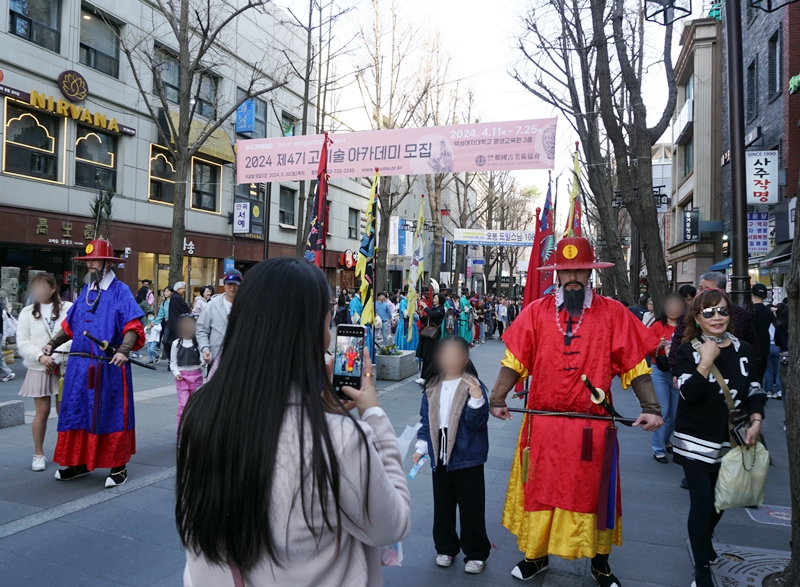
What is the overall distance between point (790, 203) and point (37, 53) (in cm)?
2025

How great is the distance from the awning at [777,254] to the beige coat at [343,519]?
15814mm

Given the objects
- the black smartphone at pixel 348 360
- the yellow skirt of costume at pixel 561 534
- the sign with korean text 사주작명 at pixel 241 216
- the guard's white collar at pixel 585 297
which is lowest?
the yellow skirt of costume at pixel 561 534

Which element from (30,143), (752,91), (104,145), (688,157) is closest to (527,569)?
(30,143)

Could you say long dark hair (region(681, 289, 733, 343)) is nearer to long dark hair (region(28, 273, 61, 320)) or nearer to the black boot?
the black boot

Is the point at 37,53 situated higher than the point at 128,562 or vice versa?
the point at 37,53

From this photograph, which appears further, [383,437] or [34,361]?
[34,361]

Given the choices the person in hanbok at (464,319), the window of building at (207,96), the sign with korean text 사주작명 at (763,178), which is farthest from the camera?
the window of building at (207,96)

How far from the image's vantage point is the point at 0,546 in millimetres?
4004

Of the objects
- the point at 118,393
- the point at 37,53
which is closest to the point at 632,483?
the point at 118,393

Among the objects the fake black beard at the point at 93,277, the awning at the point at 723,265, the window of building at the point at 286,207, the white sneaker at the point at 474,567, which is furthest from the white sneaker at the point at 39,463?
the window of building at the point at 286,207

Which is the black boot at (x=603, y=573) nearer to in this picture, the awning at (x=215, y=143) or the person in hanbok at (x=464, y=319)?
the person in hanbok at (x=464, y=319)

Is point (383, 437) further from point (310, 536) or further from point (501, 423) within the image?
point (501, 423)

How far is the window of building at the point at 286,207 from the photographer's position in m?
28.6

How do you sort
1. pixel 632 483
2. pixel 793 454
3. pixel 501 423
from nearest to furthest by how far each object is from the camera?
pixel 793 454 < pixel 632 483 < pixel 501 423
